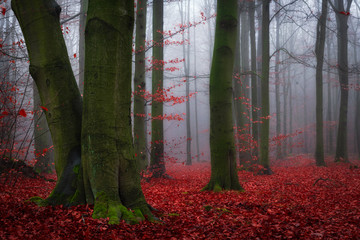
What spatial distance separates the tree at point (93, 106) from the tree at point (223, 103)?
122 inches

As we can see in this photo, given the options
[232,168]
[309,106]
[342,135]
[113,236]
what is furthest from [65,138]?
[309,106]

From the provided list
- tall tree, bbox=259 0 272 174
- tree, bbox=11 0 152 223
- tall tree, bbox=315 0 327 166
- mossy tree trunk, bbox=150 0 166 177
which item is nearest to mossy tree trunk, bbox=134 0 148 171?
mossy tree trunk, bbox=150 0 166 177

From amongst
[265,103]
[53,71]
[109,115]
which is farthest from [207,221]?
[265,103]

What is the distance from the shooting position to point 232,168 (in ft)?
22.4

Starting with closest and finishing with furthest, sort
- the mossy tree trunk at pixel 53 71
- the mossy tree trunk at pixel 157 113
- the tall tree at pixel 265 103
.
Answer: the mossy tree trunk at pixel 53 71 → the mossy tree trunk at pixel 157 113 → the tall tree at pixel 265 103

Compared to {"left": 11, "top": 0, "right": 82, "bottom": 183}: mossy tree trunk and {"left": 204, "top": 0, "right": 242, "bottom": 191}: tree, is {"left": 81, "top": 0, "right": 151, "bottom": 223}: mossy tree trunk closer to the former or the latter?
{"left": 11, "top": 0, "right": 82, "bottom": 183}: mossy tree trunk

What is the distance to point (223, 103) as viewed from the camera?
666 centimetres

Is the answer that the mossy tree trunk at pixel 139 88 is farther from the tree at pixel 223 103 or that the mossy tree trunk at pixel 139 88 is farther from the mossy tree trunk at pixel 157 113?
the tree at pixel 223 103

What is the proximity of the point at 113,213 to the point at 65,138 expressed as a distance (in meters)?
1.43

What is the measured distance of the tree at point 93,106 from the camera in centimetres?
371

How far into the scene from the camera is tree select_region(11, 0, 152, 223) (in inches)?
146

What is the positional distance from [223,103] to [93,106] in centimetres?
369

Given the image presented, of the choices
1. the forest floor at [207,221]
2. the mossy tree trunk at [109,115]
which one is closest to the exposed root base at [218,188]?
the forest floor at [207,221]

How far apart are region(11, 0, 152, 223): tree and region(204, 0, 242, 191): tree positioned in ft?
10.2
